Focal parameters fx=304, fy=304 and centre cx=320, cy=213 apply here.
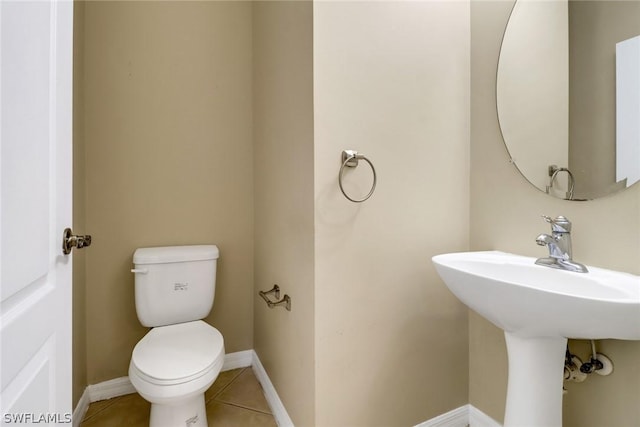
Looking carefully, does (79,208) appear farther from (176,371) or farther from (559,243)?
(559,243)

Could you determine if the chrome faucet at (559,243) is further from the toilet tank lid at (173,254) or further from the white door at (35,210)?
the toilet tank lid at (173,254)

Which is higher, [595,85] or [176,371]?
[595,85]

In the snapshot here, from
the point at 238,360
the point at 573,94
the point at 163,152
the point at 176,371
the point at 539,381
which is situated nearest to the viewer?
the point at 539,381

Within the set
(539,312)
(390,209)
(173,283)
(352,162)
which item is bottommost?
(173,283)

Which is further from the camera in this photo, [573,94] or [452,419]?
[452,419]

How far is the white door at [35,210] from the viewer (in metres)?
0.56

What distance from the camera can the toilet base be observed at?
1241 millimetres

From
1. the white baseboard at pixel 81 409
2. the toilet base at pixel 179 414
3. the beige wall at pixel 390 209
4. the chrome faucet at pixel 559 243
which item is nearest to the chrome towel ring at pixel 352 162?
the beige wall at pixel 390 209

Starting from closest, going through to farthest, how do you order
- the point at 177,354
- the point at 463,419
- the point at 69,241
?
1. the point at 69,241
2. the point at 177,354
3. the point at 463,419

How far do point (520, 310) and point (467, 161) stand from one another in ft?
2.52

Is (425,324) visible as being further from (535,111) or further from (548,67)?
(548,67)

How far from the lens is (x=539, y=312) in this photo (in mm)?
754

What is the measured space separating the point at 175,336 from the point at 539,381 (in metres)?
1.42

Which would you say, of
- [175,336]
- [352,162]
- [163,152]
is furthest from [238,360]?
[352,162]
